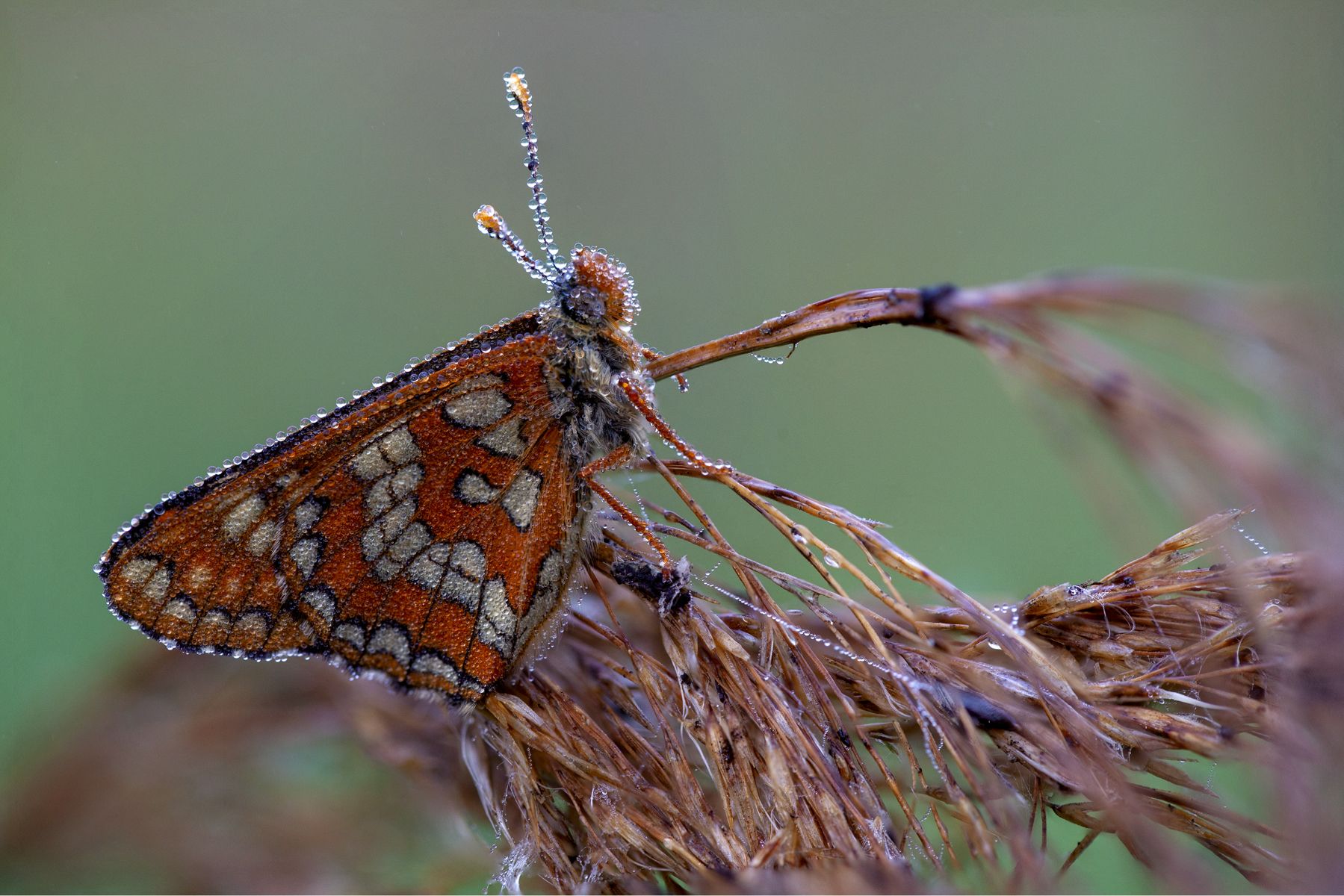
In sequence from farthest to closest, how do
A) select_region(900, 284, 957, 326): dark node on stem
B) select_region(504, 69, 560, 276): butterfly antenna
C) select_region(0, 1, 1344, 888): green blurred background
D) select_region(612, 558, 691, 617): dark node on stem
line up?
select_region(0, 1, 1344, 888): green blurred background
select_region(504, 69, 560, 276): butterfly antenna
select_region(612, 558, 691, 617): dark node on stem
select_region(900, 284, 957, 326): dark node on stem

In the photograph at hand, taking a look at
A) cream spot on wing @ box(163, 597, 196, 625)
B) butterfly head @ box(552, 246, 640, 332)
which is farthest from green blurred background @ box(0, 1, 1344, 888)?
cream spot on wing @ box(163, 597, 196, 625)

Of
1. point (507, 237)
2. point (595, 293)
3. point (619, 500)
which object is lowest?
point (619, 500)

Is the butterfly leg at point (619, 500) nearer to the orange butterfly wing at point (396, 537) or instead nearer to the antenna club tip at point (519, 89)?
the orange butterfly wing at point (396, 537)

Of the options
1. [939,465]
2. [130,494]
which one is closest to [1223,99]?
Result: [939,465]

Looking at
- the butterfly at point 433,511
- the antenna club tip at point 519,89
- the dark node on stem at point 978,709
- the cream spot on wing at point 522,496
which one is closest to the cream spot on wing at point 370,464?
the butterfly at point 433,511

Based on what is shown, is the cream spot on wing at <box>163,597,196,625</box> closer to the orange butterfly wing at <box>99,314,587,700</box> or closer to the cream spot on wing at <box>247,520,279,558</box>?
the orange butterfly wing at <box>99,314,587,700</box>

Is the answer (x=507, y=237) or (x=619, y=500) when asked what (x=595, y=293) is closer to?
(x=507, y=237)

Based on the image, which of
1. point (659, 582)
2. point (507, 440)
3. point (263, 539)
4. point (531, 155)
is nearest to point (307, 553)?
point (263, 539)
